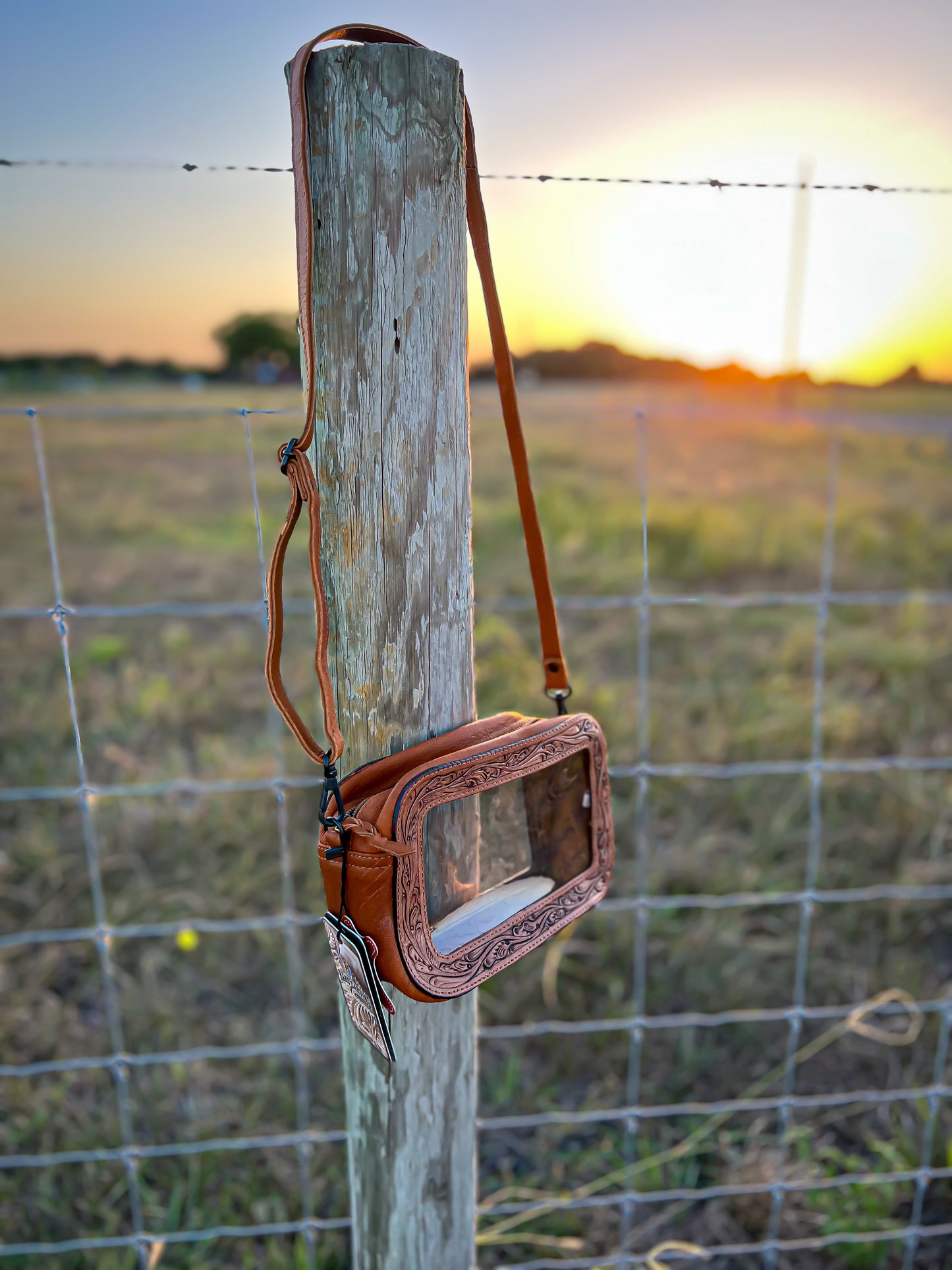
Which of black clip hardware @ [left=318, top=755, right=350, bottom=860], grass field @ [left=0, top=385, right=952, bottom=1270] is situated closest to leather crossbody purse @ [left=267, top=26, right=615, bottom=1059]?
black clip hardware @ [left=318, top=755, right=350, bottom=860]

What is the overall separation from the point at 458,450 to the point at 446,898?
48 cm

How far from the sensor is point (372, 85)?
0.81 meters

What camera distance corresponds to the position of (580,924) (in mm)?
2393

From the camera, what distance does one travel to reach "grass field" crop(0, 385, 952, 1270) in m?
1.76

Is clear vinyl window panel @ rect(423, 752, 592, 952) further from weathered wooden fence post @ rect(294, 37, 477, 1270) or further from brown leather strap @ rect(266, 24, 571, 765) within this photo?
brown leather strap @ rect(266, 24, 571, 765)

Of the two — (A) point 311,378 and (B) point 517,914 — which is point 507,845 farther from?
(A) point 311,378

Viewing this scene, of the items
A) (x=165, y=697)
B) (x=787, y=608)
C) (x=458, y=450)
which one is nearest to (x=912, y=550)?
(x=787, y=608)

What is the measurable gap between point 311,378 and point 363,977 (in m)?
0.56

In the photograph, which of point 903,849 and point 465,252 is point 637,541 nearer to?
point 903,849

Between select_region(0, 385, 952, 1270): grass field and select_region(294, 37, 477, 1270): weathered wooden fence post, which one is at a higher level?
select_region(294, 37, 477, 1270): weathered wooden fence post

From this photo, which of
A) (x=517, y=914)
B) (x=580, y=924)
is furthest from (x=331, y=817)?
(x=580, y=924)

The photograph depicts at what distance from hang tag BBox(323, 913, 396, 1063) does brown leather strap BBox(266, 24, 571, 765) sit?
0.17m

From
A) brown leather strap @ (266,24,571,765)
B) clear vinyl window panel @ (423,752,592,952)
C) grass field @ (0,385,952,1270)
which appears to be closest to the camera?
brown leather strap @ (266,24,571,765)

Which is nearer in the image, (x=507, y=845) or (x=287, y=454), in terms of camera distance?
(x=287, y=454)
